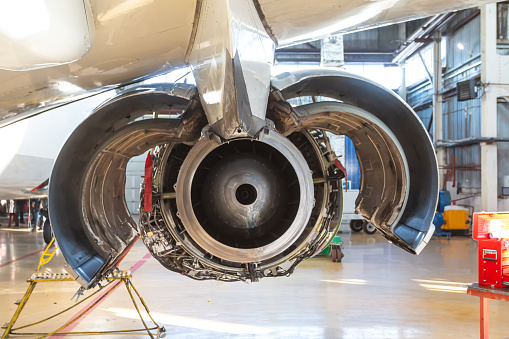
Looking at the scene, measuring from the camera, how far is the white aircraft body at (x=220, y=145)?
7.72 feet

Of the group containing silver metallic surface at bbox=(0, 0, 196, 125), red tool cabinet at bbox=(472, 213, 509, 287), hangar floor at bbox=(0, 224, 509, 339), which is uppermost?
silver metallic surface at bbox=(0, 0, 196, 125)

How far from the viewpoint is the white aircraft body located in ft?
7.72

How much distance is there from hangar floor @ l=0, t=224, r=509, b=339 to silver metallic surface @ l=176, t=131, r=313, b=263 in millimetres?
2669

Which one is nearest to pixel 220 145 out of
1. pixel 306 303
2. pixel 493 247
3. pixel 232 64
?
pixel 232 64

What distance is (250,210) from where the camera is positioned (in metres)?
2.85

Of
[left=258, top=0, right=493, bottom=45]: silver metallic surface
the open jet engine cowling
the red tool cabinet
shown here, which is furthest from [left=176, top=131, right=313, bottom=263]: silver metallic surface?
the red tool cabinet

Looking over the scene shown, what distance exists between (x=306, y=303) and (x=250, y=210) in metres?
4.14

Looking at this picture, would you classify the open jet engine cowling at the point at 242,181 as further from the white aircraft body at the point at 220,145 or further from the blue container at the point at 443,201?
the blue container at the point at 443,201

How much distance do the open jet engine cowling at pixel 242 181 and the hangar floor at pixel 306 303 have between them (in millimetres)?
2458

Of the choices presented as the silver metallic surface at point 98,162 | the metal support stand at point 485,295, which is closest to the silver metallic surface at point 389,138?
the silver metallic surface at point 98,162

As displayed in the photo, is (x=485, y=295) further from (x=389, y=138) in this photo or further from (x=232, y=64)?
(x=232, y=64)

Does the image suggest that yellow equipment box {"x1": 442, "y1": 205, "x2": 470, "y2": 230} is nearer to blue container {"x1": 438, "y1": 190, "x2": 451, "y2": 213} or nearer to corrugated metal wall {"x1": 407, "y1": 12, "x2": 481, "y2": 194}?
blue container {"x1": 438, "y1": 190, "x2": 451, "y2": 213}

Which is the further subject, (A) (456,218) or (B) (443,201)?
(B) (443,201)

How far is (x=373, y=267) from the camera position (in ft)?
31.2
